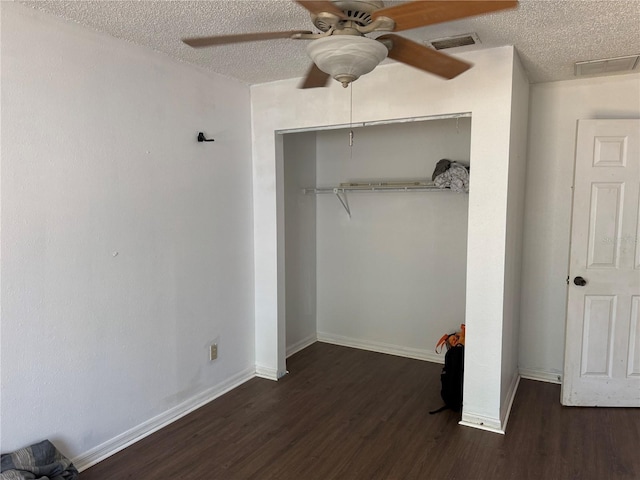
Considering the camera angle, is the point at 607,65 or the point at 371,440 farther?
the point at 607,65

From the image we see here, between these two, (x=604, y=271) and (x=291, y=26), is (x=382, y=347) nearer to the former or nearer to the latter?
(x=604, y=271)

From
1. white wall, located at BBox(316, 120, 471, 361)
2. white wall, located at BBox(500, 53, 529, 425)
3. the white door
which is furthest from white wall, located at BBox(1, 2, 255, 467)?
the white door

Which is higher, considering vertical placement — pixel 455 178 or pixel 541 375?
pixel 455 178

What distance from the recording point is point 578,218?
10.5 ft

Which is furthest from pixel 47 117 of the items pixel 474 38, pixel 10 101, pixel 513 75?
pixel 513 75

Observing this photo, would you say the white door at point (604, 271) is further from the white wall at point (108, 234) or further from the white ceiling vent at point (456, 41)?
the white wall at point (108, 234)

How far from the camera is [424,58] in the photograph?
195 centimetres

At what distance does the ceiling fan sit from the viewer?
1520mm

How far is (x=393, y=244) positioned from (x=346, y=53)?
2.67 metres

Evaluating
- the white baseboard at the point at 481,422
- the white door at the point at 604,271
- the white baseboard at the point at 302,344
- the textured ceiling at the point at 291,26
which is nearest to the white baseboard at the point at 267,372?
the white baseboard at the point at 302,344

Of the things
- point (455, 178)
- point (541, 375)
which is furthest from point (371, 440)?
point (455, 178)

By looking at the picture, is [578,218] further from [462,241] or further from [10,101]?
[10,101]

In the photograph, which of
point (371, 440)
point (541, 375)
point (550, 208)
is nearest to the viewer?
point (371, 440)

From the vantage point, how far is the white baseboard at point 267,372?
3.72 m
